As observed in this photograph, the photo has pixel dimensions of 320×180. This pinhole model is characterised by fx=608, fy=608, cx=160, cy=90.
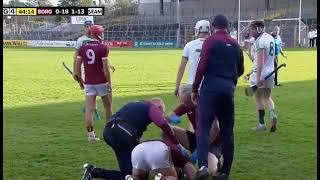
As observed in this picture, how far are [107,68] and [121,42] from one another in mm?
59726

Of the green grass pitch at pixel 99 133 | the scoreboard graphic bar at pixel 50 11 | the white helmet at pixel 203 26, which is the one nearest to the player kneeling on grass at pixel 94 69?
the green grass pitch at pixel 99 133

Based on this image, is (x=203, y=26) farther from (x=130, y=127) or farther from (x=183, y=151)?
(x=130, y=127)

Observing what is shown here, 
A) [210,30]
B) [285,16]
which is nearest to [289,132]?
[210,30]

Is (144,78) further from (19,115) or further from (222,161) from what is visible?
(222,161)

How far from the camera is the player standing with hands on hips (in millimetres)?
7082

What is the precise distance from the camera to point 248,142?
996cm

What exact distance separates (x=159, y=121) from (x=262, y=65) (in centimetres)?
406

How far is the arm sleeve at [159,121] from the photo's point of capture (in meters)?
6.79

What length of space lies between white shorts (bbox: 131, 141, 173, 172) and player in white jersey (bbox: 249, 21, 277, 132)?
163 inches

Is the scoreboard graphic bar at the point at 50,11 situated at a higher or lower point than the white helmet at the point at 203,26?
higher

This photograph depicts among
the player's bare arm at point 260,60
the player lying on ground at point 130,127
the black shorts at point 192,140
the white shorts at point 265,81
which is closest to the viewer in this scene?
the player lying on ground at point 130,127

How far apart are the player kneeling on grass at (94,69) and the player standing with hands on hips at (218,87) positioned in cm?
291

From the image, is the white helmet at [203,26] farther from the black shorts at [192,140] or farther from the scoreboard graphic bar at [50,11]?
the scoreboard graphic bar at [50,11]

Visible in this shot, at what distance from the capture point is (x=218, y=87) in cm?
712
